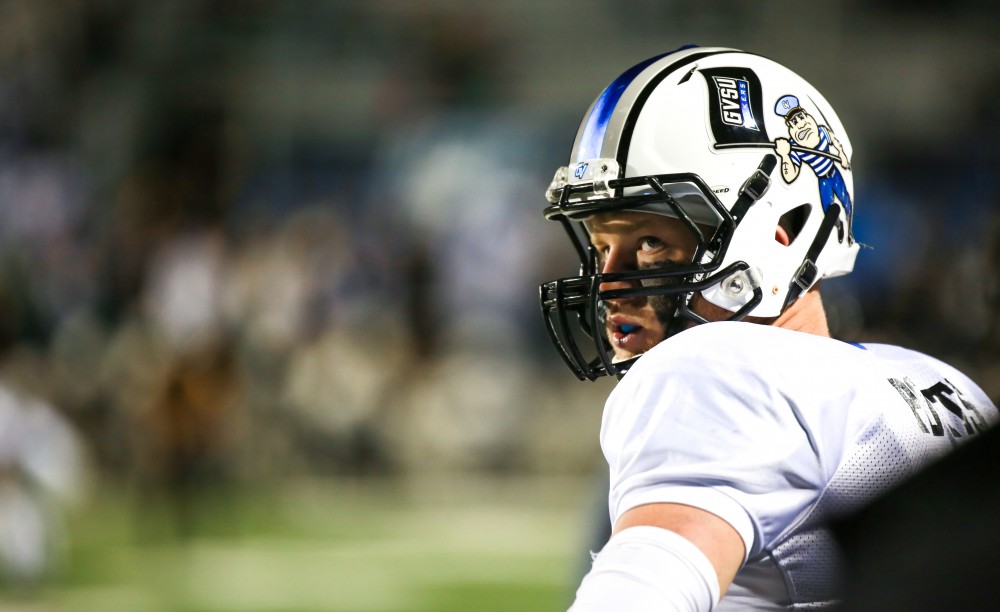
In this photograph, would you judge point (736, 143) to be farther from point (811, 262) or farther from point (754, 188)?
point (811, 262)

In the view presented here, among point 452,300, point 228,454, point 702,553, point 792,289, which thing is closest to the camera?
point 702,553

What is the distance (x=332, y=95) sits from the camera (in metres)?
10.7

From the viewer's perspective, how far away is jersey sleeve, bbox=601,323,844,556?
3.78 feet

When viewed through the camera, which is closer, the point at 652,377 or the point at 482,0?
the point at 652,377

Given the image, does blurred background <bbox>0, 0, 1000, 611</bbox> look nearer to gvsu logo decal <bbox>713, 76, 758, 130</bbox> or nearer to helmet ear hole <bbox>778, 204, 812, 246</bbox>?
helmet ear hole <bbox>778, 204, 812, 246</bbox>

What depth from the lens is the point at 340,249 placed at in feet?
30.7

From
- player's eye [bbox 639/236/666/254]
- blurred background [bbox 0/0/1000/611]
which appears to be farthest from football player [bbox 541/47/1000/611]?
blurred background [bbox 0/0/1000/611]

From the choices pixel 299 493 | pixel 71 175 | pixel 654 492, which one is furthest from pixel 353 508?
pixel 654 492

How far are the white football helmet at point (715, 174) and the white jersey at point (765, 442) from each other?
353 mm

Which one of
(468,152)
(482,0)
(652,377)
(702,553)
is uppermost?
(482,0)

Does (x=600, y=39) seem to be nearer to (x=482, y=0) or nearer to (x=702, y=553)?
(x=482, y=0)

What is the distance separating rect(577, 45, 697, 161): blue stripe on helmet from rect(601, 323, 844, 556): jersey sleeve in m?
0.54

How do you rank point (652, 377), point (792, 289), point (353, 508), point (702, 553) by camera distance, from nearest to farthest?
point (702, 553), point (652, 377), point (792, 289), point (353, 508)

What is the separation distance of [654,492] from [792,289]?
68cm
